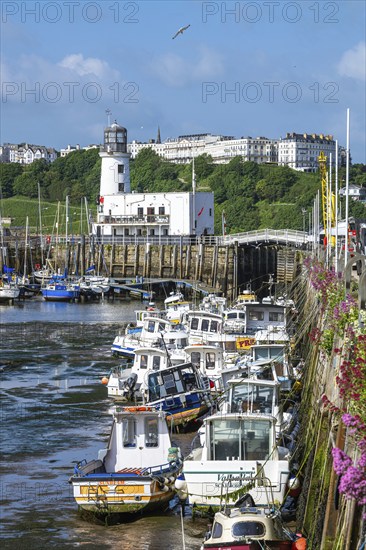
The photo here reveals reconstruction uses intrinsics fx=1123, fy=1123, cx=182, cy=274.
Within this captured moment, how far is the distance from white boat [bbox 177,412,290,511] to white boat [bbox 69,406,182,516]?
1008mm

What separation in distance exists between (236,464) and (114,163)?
99.3 metres

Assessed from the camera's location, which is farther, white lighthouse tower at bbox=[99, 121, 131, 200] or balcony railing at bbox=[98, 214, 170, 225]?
white lighthouse tower at bbox=[99, 121, 131, 200]

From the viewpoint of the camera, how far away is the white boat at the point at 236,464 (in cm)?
2486

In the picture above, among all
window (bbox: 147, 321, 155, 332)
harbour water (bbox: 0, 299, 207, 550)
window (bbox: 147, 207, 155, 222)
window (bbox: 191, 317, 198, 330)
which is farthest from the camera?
window (bbox: 147, 207, 155, 222)

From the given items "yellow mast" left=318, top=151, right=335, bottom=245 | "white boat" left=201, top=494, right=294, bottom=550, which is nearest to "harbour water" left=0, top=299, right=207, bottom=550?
"white boat" left=201, top=494, right=294, bottom=550

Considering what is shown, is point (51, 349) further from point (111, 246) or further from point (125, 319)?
point (111, 246)

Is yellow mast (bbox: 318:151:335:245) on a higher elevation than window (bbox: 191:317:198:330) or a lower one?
higher

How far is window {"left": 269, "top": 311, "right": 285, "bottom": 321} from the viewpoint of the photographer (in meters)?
57.4

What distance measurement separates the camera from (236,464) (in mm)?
25156

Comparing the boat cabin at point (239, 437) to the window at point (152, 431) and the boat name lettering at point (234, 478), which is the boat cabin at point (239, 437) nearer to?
the boat name lettering at point (234, 478)

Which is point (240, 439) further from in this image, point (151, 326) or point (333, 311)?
point (151, 326)

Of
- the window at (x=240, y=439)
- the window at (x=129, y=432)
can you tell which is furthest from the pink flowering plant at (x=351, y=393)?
the window at (x=129, y=432)

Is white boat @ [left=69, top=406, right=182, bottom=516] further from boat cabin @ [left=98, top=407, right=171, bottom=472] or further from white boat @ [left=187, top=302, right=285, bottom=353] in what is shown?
white boat @ [left=187, top=302, right=285, bottom=353]

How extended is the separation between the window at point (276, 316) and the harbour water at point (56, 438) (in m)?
8.44
